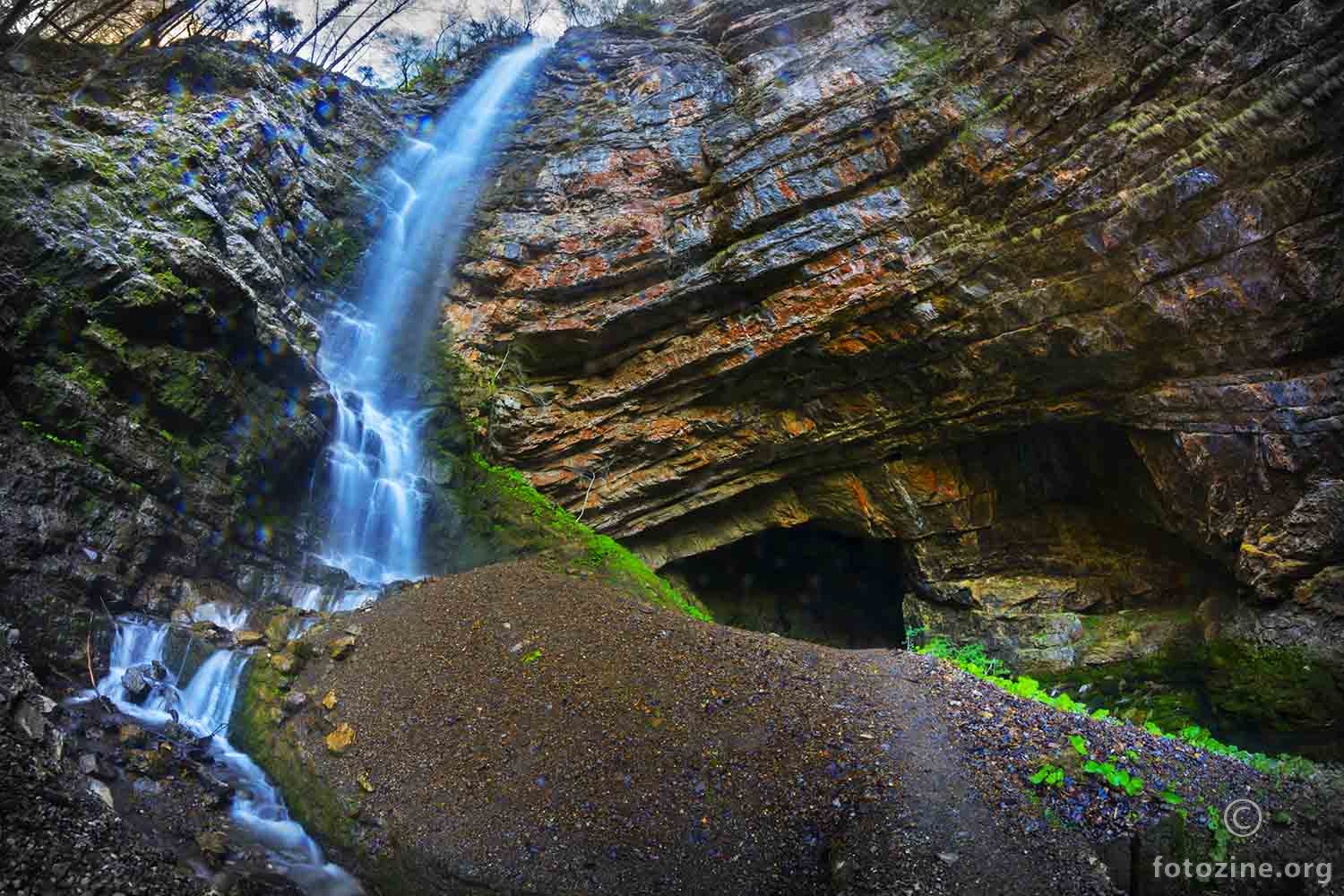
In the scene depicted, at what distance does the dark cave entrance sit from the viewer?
14.8 meters

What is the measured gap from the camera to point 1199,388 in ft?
30.6

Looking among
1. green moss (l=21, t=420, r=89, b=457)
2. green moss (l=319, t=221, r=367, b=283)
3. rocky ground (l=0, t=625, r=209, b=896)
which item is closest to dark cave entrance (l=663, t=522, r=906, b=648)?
green moss (l=319, t=221, r=367, b=283)

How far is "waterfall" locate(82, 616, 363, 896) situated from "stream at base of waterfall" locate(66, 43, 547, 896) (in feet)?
0.04

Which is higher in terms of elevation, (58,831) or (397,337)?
(397,337)

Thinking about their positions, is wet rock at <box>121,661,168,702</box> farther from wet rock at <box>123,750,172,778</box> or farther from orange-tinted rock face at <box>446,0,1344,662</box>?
orange-tinted rock face at <box>446,0,1344,662</box>

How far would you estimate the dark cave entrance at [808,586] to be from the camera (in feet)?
48.7

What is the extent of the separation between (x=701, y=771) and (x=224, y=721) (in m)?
4.89

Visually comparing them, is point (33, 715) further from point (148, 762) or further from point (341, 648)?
point (341, 648)

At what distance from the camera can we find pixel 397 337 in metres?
13.6

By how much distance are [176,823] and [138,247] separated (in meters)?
7.26

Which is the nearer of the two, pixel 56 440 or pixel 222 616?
pixel 56 440

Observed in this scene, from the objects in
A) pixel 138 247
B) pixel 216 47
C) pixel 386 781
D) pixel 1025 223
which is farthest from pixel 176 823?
pixel 216 47

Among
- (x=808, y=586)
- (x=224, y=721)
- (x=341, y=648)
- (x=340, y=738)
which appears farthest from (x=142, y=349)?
(x=808, y=586)

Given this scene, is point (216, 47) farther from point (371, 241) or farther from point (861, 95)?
point (861, 95)
